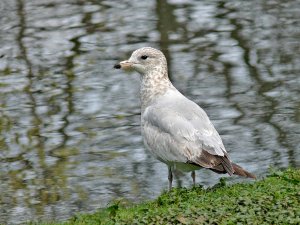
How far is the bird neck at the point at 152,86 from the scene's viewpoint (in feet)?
33.6

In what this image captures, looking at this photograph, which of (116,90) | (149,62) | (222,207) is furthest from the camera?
(116,90)

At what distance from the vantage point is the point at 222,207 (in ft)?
27.6

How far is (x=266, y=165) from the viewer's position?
11.9m

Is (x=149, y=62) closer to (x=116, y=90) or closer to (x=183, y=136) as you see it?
(x=183, y=136)

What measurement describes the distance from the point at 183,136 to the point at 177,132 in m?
0.10

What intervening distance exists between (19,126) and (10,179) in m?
1.82

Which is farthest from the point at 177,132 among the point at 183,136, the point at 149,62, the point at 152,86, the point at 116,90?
the point at 116,90

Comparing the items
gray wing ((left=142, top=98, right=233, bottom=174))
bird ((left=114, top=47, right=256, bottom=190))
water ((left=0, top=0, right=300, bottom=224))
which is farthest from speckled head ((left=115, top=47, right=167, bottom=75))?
water ((left=0, top=0, right=300, bottom=224))

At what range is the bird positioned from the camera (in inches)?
360

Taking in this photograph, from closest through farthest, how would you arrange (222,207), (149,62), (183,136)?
(222,207)
(183,136)
(149,62)

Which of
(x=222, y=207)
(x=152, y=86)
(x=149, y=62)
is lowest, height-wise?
(x=222, y=207)

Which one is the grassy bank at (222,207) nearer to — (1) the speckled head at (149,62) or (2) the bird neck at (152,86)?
(2) the bird neck at (152,86)

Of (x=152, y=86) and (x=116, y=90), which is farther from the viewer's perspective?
(x=116, y=90)

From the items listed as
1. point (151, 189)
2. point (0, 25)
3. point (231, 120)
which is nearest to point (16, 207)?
point (151, 189)
